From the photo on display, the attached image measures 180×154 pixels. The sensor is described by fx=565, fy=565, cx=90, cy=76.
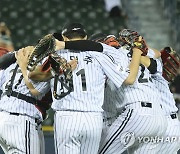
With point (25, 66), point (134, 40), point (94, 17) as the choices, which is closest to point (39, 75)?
point (25, 66)

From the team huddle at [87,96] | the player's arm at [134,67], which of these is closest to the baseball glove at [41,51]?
the team huddle at [87,96]

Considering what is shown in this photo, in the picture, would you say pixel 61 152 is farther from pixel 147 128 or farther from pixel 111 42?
pixel 111 42

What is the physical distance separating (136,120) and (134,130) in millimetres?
77

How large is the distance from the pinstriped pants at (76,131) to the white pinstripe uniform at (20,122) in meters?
0.28

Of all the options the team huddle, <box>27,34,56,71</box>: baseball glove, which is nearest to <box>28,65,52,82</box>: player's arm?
the team huddle

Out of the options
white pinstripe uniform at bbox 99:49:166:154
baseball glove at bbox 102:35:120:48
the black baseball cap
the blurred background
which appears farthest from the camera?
the blurred background

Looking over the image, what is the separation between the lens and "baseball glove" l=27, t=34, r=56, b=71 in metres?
3.80

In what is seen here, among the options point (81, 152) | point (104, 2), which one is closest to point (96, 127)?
point (81, 152)

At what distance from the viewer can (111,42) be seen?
4.41m

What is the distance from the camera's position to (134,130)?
417 cm

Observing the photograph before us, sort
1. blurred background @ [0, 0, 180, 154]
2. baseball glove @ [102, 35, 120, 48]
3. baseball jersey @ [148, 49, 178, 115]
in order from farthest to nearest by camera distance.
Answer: blurred background @ [0, 0, 180, 154], baseball jersey @ [148, 49, 178, 115], baseball glove @ [102, 35, 120, 48]

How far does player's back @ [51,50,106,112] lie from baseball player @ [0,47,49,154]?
Answer: 0.93 ft

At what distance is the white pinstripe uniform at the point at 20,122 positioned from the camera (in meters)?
4.05

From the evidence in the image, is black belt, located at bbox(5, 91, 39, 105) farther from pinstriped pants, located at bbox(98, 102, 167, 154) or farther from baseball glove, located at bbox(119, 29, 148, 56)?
baseball glove, located at bbox(119, 29, 148, 56)
